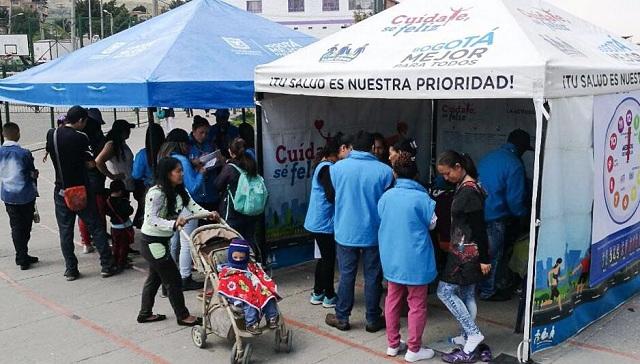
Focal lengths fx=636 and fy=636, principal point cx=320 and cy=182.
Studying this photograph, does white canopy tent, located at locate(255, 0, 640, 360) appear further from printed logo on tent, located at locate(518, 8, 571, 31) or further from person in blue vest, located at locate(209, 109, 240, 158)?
person in blue vest, located at locate(209, 109, 240, 158)

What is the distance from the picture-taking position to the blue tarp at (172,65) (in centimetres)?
706

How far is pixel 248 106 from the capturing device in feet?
24.6

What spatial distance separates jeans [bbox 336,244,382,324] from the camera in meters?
5.50

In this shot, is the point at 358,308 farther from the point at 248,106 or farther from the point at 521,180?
the point at 248,106

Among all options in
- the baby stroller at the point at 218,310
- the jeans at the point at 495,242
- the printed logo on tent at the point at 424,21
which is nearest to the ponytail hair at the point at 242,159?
the baby stroller at the point at 218,310

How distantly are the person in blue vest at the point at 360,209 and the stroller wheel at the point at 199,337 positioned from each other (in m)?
1.28

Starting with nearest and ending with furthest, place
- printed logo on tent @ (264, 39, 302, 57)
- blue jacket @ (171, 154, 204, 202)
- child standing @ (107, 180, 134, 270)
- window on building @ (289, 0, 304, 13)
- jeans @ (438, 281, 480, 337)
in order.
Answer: jeans @ (438, 281, 480, 337), blue jacket @ (171, 154, 204, 202), child standing @ (107, 180, 134, 270), printed logo on tent @ (264, 39, 302, 57), window on building @ (289, 0, 304, 13)

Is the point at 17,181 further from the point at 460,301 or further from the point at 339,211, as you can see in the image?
the point at 460,301

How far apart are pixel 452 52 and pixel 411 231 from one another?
156 cm

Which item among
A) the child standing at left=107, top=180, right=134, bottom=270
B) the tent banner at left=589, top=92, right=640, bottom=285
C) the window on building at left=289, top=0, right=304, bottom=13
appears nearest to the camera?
the tent banner at left=589, top=92, right=640, bottom=285

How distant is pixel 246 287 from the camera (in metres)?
5.08

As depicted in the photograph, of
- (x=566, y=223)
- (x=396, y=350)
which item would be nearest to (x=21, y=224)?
(x=396, y=350)

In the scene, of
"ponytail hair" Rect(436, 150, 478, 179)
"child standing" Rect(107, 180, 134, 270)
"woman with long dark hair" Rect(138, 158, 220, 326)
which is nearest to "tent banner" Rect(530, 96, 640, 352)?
"ponytail hair" Rect(436, 150, 478, 179)

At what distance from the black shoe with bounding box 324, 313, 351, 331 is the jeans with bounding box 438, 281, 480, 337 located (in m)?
1.15
